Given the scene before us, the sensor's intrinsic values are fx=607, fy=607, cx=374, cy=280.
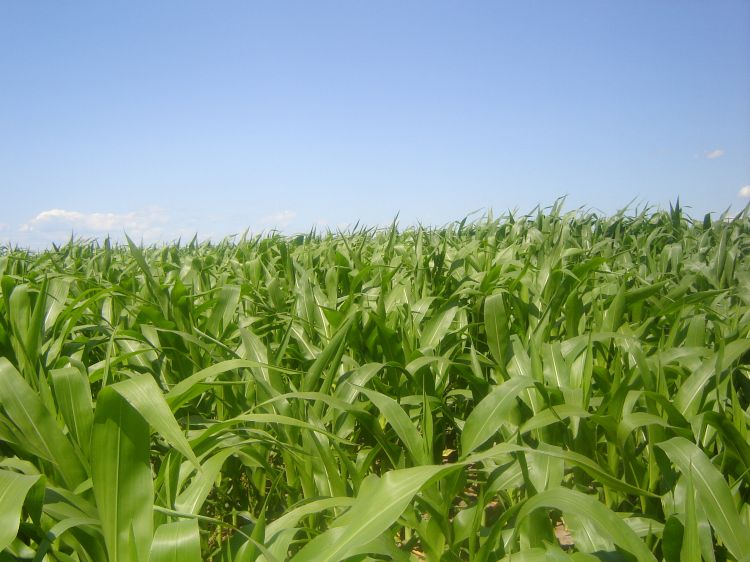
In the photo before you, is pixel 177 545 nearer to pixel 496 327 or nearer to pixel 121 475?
pixel 121 475

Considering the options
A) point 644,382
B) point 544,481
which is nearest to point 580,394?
point 644,382

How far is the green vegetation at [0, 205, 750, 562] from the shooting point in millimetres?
894

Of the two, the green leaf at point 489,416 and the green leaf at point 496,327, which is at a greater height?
the green leaf at point 496,327

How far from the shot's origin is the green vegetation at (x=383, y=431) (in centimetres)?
89

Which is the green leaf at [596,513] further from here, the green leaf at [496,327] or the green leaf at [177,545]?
the green leaf at [496,327]

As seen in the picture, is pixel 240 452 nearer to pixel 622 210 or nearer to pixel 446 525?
pixel 446 525

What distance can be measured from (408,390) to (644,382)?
59 cm

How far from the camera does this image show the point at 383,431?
5.27 ft

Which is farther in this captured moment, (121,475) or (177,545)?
(121,475)

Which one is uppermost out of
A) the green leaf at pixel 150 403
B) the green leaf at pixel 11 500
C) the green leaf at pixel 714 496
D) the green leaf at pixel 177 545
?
the green leaf at pixel 150 403

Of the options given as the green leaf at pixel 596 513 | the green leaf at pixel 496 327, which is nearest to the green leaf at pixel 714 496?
the green leaf at pixel 596 513

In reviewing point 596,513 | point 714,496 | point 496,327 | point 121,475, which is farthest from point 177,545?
point 496,327

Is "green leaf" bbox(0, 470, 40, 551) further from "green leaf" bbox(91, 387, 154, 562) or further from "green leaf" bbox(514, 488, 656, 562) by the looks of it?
"green leaf" bbox(514, 488, 656, 562)

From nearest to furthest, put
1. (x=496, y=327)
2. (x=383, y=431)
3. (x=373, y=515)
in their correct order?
(x=373, y=515)
(x=383, y=431)
(x=496, y=327)
